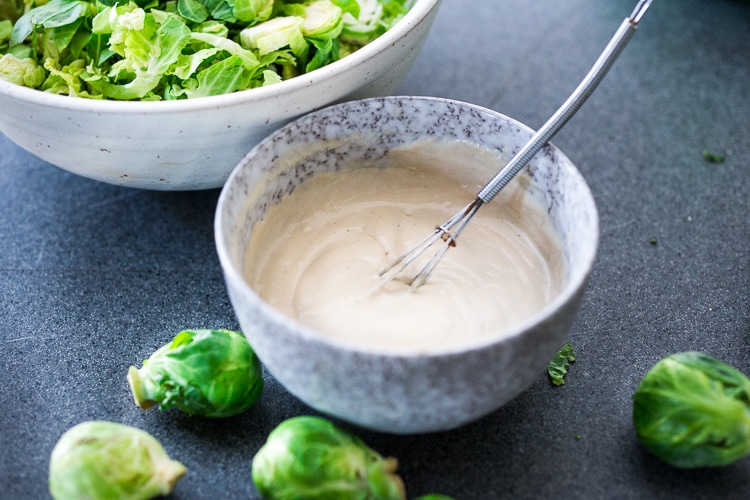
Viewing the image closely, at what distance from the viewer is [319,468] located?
1.00m

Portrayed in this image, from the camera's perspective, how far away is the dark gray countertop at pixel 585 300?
1165 millimetres

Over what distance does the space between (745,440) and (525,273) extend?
0.39 meters

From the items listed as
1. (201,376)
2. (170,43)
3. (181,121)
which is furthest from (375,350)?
(170,43)

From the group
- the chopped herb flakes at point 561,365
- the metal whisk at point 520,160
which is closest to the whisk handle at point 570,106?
the metal whisk at point 520,160

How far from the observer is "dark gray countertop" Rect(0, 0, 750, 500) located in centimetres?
117

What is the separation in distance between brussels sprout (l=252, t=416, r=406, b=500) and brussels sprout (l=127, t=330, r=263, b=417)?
126 mm

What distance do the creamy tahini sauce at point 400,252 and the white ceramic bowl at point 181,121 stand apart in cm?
14

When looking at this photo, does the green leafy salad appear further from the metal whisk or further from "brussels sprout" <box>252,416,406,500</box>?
"brussels sprout" <box>252,416,406,500</box>

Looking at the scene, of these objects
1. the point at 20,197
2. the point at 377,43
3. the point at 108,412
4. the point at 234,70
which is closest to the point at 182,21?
the point at 234,70

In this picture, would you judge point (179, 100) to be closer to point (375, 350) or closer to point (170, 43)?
point (170, 43)

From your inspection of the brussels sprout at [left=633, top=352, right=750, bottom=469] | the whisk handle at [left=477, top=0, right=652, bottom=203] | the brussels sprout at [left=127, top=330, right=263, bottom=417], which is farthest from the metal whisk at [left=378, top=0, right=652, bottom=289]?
the brussels sprout at [left=633, top=352, right=750, bottom=469]

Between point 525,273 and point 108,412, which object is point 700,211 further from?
point 108,412

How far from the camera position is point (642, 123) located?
1819 millimetres

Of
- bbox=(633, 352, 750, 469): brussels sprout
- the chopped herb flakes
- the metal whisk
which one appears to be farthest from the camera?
the chopped herb flakes
